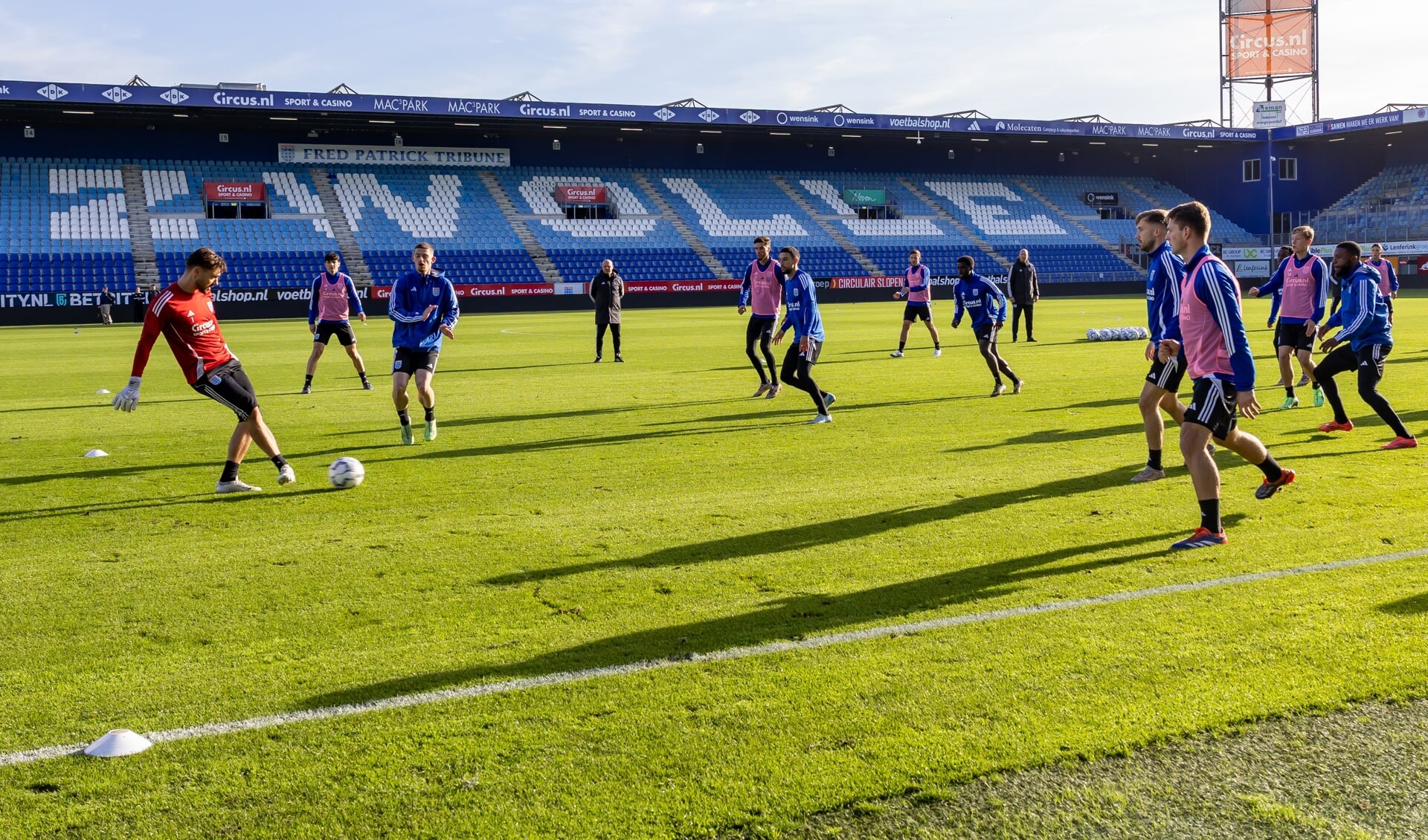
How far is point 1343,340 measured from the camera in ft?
34.6

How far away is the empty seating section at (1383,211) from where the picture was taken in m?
58.7

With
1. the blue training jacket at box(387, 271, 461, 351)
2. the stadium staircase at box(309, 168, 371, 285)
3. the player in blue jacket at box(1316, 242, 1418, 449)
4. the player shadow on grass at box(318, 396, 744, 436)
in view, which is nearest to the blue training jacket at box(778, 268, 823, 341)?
the player shadow on grass at box(318, 396, 744, 436)

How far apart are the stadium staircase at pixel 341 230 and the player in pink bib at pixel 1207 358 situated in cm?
4364

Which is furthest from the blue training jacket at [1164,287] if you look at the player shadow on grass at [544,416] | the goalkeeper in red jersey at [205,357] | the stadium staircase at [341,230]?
the stadium staircase at [341,230]

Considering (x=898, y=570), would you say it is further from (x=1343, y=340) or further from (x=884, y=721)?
(x=1343, y=340)

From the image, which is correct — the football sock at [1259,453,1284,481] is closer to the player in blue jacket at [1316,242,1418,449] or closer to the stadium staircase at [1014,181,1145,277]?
the player in blue jacket at [1316,242,1418,449]

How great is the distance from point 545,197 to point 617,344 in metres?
36.5

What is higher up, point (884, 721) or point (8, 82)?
point (8, 82)

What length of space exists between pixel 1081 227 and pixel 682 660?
62725mm

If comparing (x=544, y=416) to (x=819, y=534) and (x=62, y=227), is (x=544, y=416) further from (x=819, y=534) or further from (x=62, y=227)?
(x=62, y=227)

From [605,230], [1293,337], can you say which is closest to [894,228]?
[605,230]

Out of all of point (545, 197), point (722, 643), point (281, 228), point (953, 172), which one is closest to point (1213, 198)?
point (953, 172)

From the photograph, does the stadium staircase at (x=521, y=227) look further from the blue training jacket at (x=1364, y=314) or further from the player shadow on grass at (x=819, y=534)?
the player shadow on grass at (x=819, y=534)

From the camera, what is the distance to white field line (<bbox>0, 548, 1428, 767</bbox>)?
426 cm
